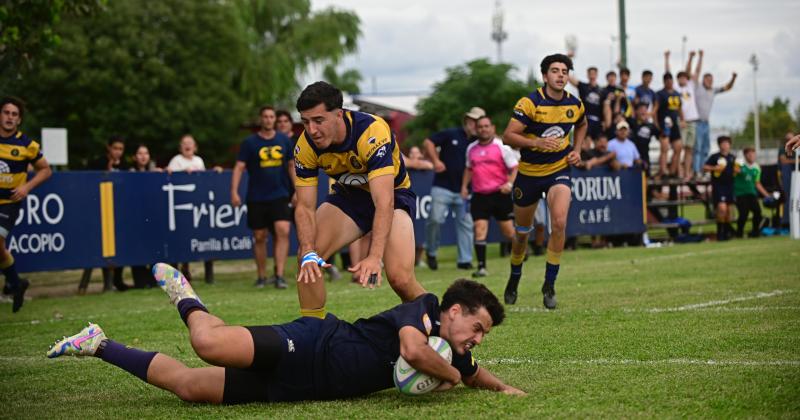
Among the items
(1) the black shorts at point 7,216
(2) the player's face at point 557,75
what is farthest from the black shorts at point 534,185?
(1) the black shorts at point 7,216

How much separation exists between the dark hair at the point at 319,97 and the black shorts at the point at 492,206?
31.3 feet

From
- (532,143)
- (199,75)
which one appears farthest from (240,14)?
(532,143)

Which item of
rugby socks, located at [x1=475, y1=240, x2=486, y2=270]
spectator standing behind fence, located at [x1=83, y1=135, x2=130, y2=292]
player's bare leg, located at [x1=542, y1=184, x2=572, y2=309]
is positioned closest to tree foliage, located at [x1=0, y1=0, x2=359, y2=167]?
spectator standing behind fence, located at [x1=83, y1=135, x2=130, y2=292]

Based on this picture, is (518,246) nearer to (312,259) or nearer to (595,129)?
(312,259)

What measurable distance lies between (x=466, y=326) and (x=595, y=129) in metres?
17.0

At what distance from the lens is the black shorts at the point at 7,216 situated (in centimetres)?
1298

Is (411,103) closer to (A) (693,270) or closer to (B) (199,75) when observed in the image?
(B) (199,75)

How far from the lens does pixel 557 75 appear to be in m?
11.1

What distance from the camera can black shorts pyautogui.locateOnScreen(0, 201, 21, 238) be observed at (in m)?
13.0

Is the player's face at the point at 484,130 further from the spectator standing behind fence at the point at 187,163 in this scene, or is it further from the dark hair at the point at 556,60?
the dark hair at the point at 556,60

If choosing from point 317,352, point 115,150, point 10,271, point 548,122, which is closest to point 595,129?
point 115,150

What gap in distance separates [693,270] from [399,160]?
317 inches

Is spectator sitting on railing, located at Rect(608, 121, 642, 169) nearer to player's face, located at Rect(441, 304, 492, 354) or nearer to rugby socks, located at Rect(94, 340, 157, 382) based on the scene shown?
player's face, located at Rect(441, 304, 492, 354)

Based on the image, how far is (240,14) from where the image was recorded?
52.7 meters
